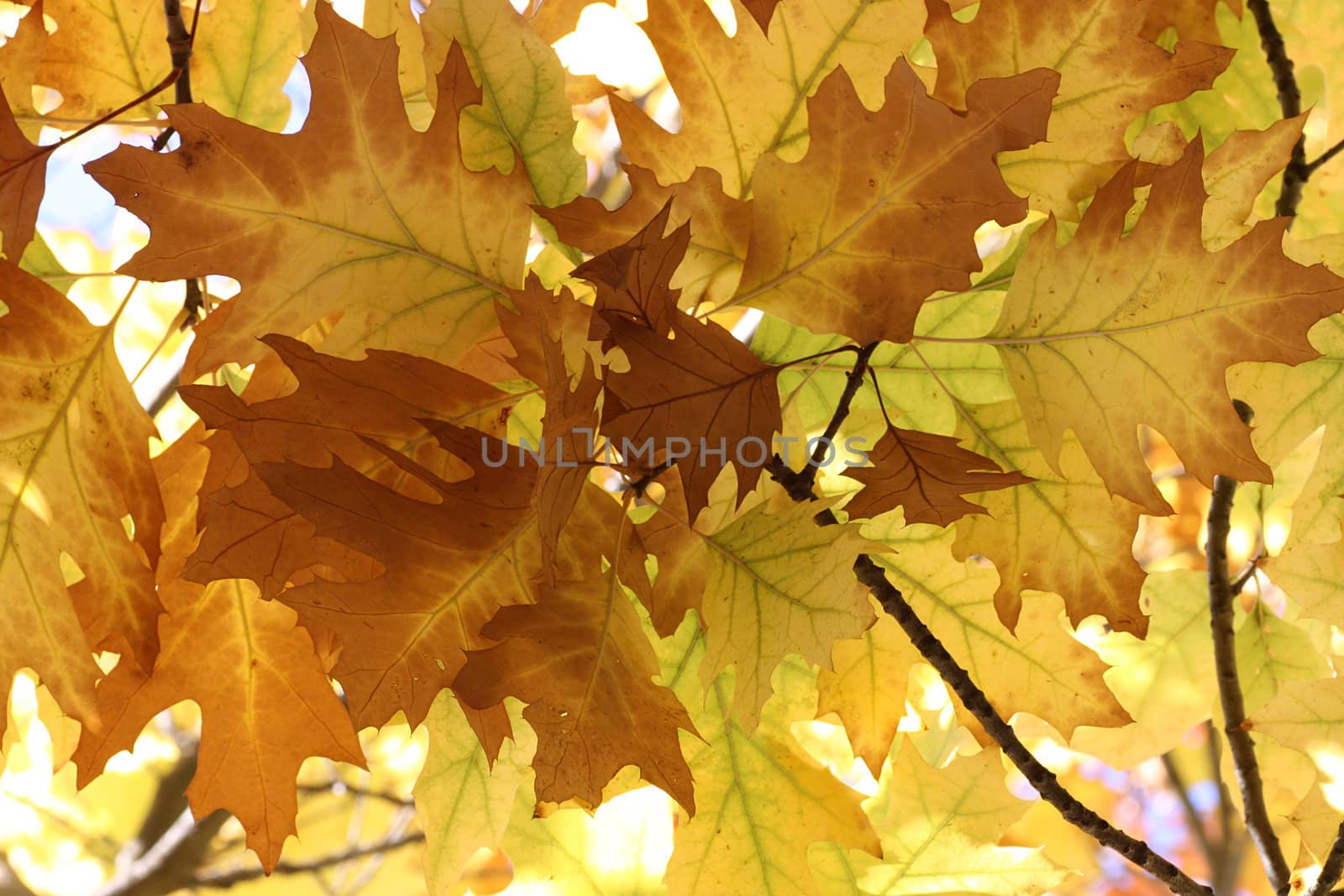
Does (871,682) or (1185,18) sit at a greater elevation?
(1185,18)

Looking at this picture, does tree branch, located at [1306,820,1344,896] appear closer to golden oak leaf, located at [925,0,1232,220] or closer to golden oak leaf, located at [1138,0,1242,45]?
golden oak leaf, located at [925,0,1232,220]

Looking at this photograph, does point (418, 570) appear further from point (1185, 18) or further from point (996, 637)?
point (1185, 18)

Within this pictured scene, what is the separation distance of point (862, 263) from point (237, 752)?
548 millimetres

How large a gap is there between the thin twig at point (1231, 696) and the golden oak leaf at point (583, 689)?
1.64 ft

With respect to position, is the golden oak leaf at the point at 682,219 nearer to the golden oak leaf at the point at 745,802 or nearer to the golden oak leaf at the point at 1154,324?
the golden oak leaf at the point at 1154,324

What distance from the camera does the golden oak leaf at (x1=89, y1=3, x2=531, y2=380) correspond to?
1.81 feet

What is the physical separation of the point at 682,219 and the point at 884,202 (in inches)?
4.3

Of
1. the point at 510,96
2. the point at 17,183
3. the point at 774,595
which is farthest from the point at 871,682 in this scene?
the point at 17,183

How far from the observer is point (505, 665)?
0.54 metres

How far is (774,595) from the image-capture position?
59 cm

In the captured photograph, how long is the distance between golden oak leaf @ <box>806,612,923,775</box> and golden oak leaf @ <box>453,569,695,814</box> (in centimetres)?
26

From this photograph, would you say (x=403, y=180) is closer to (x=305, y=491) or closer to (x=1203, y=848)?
(x=305, y=491)

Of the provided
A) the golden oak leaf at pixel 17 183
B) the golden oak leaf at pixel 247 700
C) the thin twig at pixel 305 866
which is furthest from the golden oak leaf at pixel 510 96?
the thin twig at pixel 305 866

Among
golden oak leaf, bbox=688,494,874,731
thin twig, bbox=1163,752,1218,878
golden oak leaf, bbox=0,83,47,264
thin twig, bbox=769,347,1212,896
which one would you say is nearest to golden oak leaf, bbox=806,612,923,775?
thin twig, bbox=769,347,1212,896
